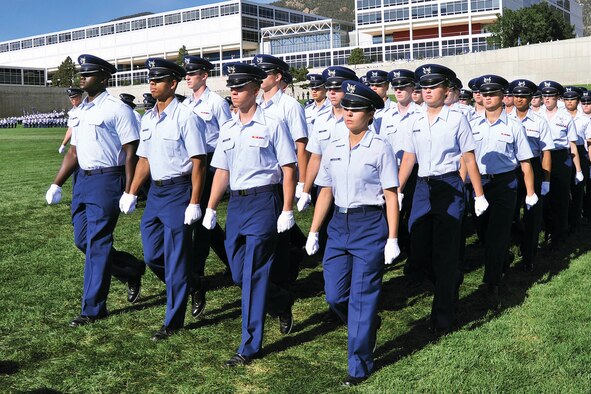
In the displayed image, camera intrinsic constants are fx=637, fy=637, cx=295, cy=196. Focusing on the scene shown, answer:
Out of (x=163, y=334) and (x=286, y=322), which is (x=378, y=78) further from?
(x=163, y=334)

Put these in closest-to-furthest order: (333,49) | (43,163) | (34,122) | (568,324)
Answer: (568,324), (43,163), (34,122), (333,49)

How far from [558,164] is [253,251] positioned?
5807 mm

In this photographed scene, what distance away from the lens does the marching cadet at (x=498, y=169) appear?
680cm

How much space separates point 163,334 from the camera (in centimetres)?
552

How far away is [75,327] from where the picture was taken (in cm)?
583

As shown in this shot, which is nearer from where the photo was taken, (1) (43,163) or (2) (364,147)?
(2) (364,147)

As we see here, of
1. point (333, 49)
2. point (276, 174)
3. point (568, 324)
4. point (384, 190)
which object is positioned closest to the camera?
point (384, 190)

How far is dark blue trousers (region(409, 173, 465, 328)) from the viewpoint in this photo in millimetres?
5738

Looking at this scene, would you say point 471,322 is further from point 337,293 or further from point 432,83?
point 432,83

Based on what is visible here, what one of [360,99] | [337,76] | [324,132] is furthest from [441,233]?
[337,76]

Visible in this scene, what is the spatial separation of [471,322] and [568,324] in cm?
84

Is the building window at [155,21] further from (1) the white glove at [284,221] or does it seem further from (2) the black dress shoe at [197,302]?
(1) the white glove at [284,221]

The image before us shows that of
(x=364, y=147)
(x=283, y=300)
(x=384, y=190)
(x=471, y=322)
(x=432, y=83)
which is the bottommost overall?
(x=471, y=322)

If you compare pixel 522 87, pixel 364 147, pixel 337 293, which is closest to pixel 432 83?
pixel 364 147
